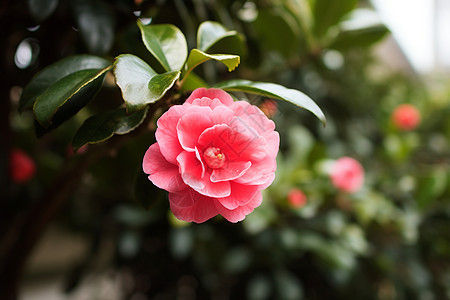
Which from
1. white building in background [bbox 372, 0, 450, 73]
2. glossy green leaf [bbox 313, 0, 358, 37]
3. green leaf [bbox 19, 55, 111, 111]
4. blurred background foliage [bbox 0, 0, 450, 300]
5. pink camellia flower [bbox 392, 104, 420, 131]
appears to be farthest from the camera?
white building in background [bbox 372, 0, 450, 73]

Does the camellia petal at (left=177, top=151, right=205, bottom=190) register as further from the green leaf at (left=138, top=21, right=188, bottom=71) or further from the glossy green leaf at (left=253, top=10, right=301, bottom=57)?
the glossy green leaf at (left=253, top=10, right=301, bottom=57)

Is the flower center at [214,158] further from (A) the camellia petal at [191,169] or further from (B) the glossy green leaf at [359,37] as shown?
(B) the glossy green leaf at [359,37]

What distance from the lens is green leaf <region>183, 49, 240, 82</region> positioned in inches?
13.0

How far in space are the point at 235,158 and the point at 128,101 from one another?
0.13 metres

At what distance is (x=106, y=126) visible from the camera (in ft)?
1.20

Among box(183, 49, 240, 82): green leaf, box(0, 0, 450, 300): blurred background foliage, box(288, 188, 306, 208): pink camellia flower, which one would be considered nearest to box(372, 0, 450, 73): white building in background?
box(0, 0, 450, 300): blurred background foliage

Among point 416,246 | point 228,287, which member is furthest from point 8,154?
point 416,246

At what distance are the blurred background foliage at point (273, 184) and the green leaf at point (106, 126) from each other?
0.07 metres

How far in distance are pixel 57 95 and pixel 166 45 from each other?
151 mm

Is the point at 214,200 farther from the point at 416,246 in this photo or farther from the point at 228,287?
the point at 416,246

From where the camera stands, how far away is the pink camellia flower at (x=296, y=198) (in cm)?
96

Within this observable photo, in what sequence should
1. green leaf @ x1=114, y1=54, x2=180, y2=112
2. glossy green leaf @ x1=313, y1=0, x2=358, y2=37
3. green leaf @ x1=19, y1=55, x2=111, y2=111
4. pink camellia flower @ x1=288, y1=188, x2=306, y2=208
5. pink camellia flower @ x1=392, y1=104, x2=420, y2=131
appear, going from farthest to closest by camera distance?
1. pink camellia flower @ x1=392, y1=104, x2=420, y2=131
2. pink camellia flower @ x1=288, y1=188, x2=306, y2=208
3. glossy green leaf @ x1=313, y1=0, x2=358, y2=37
4. green leaf @ x1=19, y1=55, x2=111, y2=111
5. green leaf @ x1=114, y1=54, x2=180, y2=112

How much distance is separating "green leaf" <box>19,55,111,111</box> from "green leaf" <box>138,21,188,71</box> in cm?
7

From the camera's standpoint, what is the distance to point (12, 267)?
0.67 metres
